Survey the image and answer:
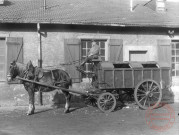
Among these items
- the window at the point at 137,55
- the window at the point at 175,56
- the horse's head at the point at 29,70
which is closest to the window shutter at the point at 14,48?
the horse's head at the point at 29,70

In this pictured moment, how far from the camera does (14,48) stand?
1120cm

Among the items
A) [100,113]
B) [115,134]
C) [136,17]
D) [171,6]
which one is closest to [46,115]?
[100,113]

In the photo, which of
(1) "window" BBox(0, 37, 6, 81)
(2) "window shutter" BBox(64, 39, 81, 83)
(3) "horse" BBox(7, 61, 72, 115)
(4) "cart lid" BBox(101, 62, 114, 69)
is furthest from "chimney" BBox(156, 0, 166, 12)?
(1) "window" BBox(0, 37, 6, 81)

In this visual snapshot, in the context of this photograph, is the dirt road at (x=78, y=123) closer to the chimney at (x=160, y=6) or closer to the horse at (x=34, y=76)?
the horse at (x=34, y=76)

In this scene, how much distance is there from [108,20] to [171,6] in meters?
6.28

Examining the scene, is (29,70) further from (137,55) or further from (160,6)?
(160,6)

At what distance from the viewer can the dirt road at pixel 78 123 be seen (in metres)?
6.59

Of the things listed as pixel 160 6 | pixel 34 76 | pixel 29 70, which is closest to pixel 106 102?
pixel 34 76

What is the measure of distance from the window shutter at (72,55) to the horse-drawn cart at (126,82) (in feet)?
7.03

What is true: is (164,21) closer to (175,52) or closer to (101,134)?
(175,52)

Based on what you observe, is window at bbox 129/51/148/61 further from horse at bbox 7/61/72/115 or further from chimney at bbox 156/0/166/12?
horse at bbox 7/61/72/115

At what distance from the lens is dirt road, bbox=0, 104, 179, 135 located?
6.59 m

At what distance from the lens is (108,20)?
12070 millimetres

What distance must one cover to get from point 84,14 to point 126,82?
4.87m
